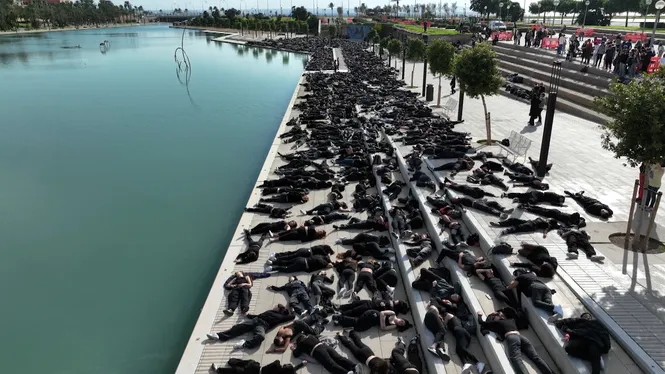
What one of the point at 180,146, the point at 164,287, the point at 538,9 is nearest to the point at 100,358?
the point at 164,287

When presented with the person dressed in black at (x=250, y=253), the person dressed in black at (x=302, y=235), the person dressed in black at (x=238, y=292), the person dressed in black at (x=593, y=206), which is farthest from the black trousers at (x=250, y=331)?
the person dressed in black at (x=593, y=206)

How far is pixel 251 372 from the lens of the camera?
716cm

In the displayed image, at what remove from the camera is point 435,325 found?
7668 millimetres

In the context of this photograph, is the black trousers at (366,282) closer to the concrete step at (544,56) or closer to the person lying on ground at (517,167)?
the person lying on ground at (517,167)

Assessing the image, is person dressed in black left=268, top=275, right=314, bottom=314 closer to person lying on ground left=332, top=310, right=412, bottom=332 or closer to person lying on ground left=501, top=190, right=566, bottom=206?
person lying on ground left=332, top=310, right=412, bottom=332

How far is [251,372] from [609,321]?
544 centimetres

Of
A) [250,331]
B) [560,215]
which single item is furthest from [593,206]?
[250,331]

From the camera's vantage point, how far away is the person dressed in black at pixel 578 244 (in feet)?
29.2

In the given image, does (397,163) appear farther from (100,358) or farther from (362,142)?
(100,358)

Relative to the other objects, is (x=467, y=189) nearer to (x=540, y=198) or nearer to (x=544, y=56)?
(x=540, y=198)

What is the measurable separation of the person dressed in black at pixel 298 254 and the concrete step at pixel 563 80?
1710 cm

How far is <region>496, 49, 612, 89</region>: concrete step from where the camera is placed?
23.1 meters

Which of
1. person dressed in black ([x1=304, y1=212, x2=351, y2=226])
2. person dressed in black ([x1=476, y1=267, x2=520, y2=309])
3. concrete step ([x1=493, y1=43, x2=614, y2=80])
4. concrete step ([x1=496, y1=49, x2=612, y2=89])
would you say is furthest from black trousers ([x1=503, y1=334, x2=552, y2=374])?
concrete step ([x1=493, y1=43, x2=614, y2=80])

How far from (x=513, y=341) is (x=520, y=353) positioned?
0.20 metres
